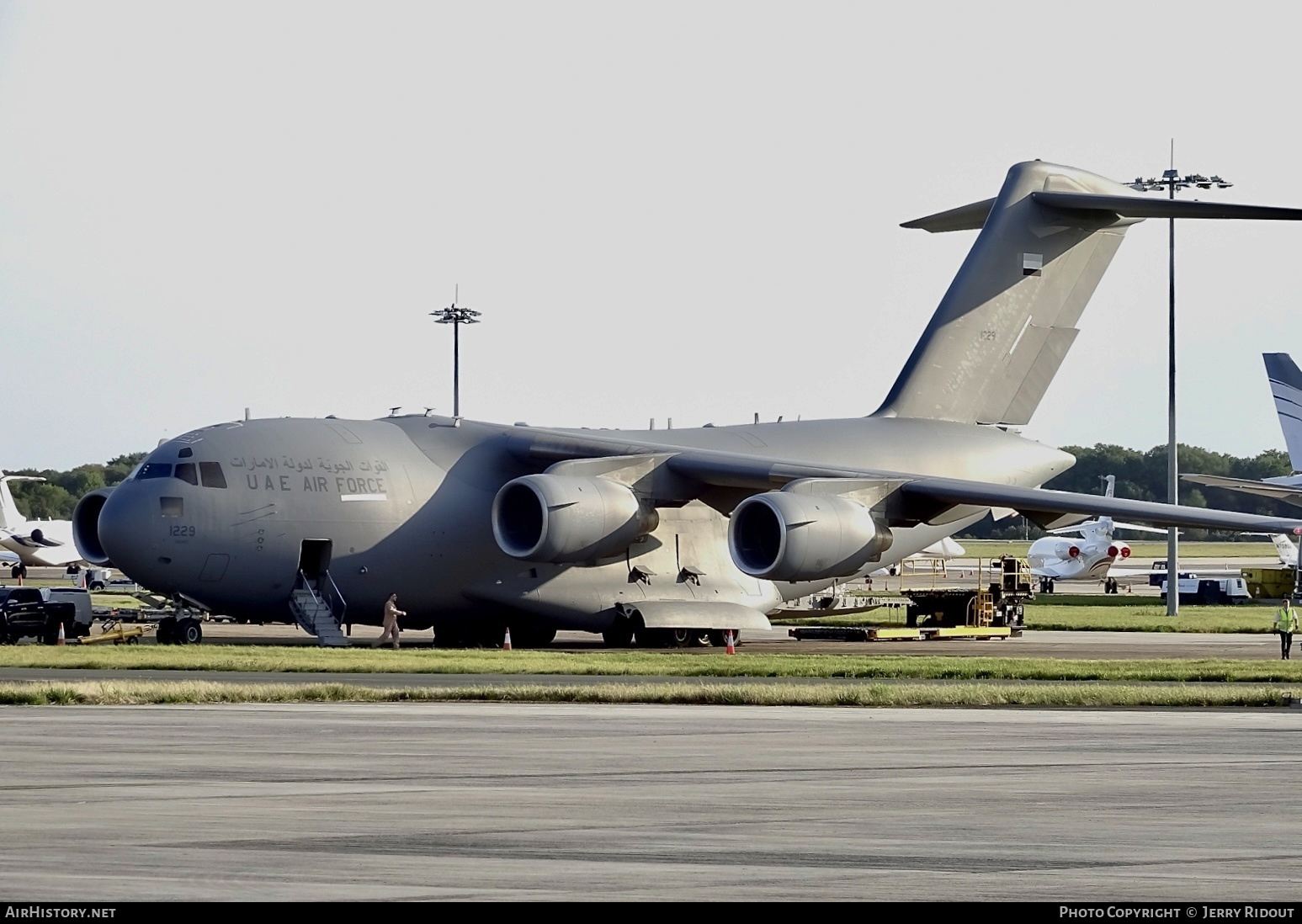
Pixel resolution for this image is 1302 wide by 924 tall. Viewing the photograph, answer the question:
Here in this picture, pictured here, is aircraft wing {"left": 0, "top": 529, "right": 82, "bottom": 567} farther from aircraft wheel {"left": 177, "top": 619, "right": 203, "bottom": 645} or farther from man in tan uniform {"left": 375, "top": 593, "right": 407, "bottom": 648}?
man in tan uniform {"left": 375, "top": 593, "right": 407, "bottom": 648}

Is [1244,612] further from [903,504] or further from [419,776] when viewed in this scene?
[419,776]

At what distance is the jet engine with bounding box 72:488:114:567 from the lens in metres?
32.8

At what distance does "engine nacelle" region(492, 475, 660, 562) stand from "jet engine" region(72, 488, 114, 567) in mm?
6831

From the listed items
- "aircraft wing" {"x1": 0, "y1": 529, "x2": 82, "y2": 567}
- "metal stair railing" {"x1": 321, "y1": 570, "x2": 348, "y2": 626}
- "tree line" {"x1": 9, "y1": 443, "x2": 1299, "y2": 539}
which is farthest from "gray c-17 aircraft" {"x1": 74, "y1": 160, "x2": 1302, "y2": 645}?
"tree line" {"x1": 9, "y1": 443, "x2": 1299, "y2": 539}

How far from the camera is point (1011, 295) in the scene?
128 ft

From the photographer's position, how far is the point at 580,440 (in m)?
33.4

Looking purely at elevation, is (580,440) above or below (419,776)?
above

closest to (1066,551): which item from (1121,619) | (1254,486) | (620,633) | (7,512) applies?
(1254,486)

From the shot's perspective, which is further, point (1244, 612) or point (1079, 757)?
point (1244, 612)

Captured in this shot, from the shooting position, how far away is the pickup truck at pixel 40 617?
1320 inches

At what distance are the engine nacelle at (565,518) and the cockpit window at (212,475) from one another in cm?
444

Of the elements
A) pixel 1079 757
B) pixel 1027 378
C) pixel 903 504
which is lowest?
pixel 1079 757
